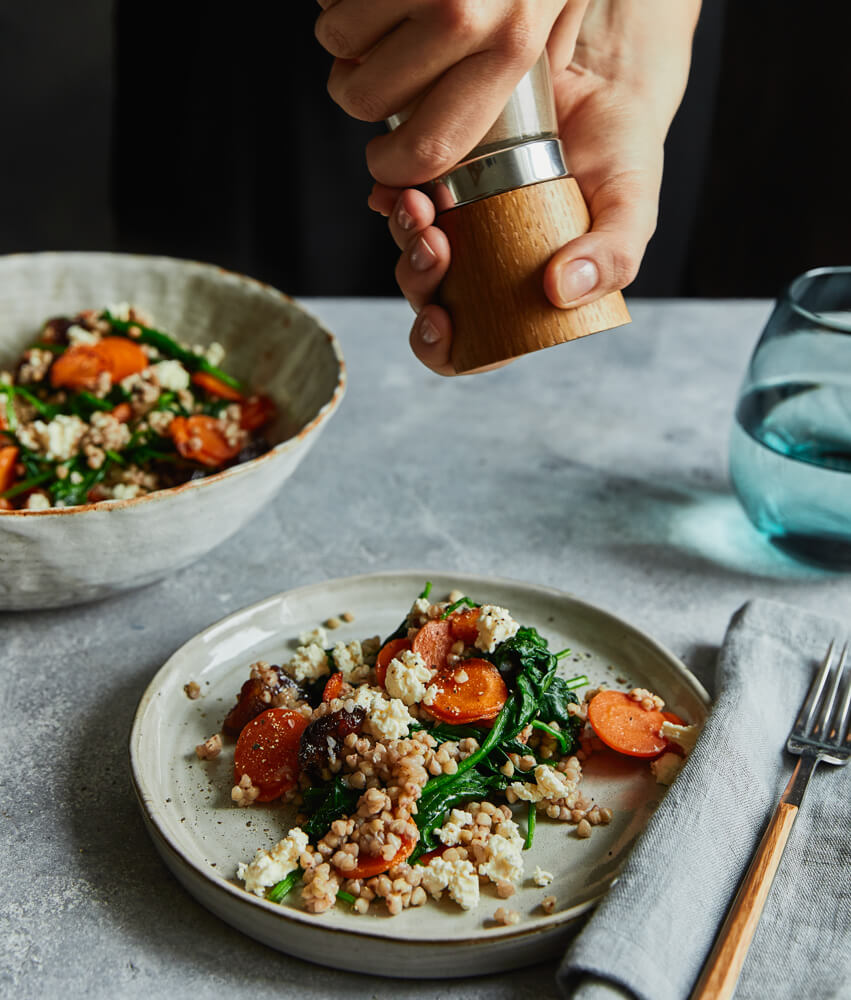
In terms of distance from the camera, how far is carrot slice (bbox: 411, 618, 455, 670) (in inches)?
54.6

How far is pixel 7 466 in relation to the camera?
180cm

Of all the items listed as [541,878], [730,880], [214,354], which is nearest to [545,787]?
[541,878]

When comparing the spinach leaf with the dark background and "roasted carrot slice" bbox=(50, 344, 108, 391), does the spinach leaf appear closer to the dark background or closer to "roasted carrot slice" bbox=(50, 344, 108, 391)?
"roasted carrot slice" bbox=(50, 344, 108, 391)

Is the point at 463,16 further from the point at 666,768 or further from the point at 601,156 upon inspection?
the point at 666,768

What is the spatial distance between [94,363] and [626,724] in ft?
4.08

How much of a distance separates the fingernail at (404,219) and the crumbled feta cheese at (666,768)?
2.54 ft

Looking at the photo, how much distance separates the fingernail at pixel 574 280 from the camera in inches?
48.6

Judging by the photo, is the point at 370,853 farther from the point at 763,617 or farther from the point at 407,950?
the point at 763,617

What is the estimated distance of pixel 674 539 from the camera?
6.46ft

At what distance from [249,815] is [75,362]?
107 centimetres

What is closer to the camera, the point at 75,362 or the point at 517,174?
the point at 517,174

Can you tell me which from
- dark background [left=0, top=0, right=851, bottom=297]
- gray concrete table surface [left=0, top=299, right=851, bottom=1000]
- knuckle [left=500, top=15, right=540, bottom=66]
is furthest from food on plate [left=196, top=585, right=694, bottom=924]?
dark background [left=0, top=0, right=851, bottom=297]

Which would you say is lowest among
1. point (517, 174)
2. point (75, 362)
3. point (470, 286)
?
point (75, 362)

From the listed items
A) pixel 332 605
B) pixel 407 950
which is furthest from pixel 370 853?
pixel 332 605
